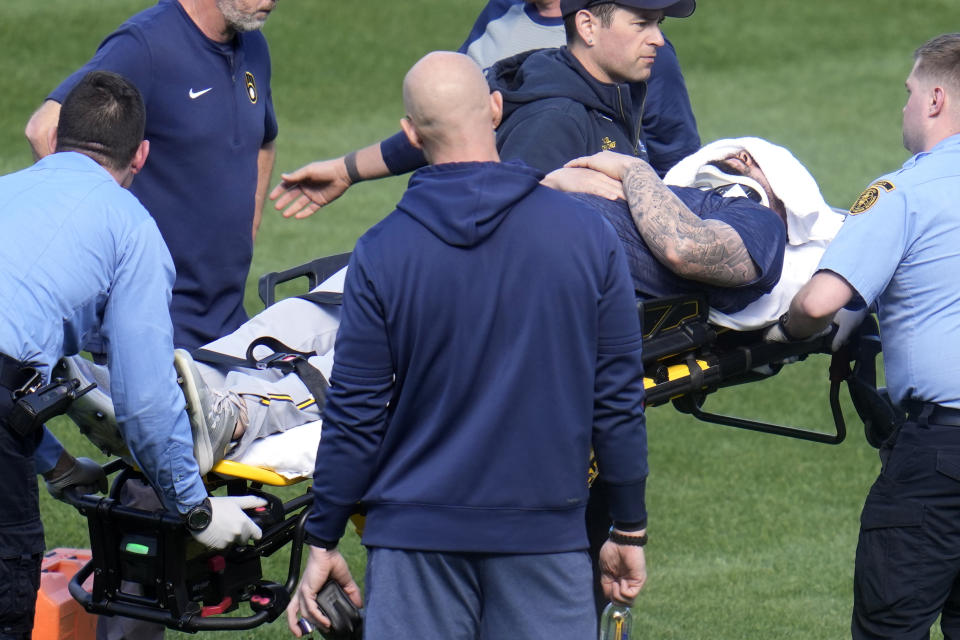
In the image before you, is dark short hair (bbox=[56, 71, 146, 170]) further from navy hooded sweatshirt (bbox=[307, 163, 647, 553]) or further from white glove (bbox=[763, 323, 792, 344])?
white glove (bbox=[763, 323, 792, 344])

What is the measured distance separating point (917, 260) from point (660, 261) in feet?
2.45

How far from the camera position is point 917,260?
164 inches

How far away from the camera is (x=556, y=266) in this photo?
3.29 metres

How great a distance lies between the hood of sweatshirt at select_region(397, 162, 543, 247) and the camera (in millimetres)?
3268

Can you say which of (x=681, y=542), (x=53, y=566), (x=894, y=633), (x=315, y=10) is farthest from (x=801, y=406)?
(x=315, y=10)

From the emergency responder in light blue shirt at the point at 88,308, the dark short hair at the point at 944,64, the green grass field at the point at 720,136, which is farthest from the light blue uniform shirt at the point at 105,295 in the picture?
the dark short hair at the point at 944,64

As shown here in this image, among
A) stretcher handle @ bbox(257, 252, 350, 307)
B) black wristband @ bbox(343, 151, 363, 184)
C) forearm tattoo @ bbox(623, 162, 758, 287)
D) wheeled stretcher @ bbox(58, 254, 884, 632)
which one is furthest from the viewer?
black wristband @ bbox(343, 151, 363, 184)

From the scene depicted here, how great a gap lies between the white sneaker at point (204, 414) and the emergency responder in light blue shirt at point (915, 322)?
171 centimetres

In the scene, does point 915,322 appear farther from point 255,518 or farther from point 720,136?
point 720,136

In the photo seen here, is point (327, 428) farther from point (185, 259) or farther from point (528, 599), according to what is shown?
point (185, 259)

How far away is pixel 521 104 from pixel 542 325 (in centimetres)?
150

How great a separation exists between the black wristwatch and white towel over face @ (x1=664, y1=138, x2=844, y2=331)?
1.68 meters

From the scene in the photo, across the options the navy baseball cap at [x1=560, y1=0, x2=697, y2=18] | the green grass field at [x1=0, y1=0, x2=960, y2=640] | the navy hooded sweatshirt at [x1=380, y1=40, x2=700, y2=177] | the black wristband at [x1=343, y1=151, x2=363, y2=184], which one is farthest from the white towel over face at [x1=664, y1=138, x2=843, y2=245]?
the green grass field at [x1=0, y1=0, x2=960, y2=640]

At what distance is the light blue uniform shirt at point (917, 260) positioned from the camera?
13.4 feet
